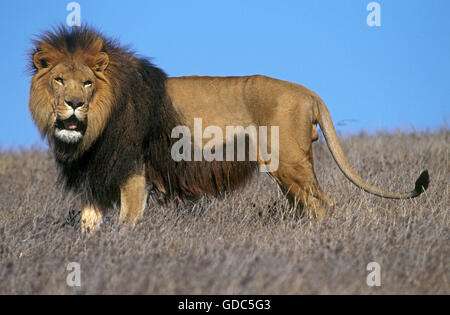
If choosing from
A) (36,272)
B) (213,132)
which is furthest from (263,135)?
(36,272)

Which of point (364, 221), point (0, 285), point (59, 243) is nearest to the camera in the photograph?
point (0, 285)

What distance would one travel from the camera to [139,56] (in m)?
5.07

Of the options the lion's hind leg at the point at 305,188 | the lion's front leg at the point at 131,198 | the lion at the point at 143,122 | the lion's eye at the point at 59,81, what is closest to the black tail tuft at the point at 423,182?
the lion at the point at 143,122

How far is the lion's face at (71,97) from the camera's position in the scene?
4422mm

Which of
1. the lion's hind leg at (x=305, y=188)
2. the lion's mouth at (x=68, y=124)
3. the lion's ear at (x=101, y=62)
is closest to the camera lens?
the lion's mouth at (x=68, y=124)

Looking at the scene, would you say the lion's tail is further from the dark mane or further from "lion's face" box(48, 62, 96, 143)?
"lion's face" box(48, 62, 96, 143)

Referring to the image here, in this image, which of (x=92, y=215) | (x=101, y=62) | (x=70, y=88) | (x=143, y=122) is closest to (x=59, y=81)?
(x=70, y=88)

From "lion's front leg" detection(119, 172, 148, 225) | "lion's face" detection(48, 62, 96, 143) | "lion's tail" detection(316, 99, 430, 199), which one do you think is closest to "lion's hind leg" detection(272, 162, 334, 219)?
"lion's tail" detection(316, 99, 430, 199)

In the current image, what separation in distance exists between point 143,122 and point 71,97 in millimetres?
653

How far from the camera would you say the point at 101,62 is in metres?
4.69

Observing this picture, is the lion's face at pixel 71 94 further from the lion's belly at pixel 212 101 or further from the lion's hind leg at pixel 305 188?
the lion's hind leg at pixel 305 188
